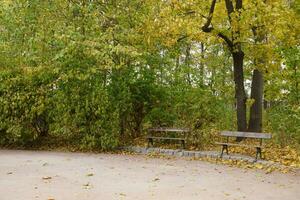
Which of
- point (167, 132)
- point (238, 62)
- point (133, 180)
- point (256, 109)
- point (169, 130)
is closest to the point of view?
point (133, 180)

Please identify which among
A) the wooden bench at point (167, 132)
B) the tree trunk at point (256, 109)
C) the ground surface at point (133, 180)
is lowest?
the ground surface at point (133, 180)

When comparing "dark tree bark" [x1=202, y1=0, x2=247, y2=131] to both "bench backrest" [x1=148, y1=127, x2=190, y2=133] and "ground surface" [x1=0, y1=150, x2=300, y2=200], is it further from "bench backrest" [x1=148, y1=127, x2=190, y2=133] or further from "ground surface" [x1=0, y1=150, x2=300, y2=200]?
"ground surface" [x1=0, y1=150, x2=300, y2=200]

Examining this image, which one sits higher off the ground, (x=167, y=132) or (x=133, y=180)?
(x=167, y=132)

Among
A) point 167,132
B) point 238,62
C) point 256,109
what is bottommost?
point 167,132

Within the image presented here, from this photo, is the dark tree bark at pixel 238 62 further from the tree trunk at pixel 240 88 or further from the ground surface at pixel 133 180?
the ground surface at pixel 133 180

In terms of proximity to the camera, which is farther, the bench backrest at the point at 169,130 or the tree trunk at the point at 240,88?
the tree trunk at the point at 240,88

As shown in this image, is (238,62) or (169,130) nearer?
(169,130)

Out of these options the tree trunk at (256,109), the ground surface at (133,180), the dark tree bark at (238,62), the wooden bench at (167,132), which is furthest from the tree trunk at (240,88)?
the ground surface at (133,180)

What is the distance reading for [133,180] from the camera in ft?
29.6

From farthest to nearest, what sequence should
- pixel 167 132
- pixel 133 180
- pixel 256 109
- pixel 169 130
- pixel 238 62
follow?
pixel 256 109 < pixel 238 62 < pixel 167 132 < pixel 169 130 < pixel 133 180

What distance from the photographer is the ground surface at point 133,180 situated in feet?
24.9

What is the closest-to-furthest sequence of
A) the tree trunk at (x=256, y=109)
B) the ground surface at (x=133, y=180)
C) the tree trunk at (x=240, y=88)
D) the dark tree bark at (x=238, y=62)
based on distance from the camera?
1. the ground surface at (x=133, y=180)
2. the dark tree bark at (x=238, y=62)
3. the tree trunk at (x=240, y=88)
4. the tree trunk at (x=256, y=109)

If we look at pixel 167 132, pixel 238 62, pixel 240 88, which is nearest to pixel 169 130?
pixel 167 132

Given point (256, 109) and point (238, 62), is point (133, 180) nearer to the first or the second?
point (238, 62)
